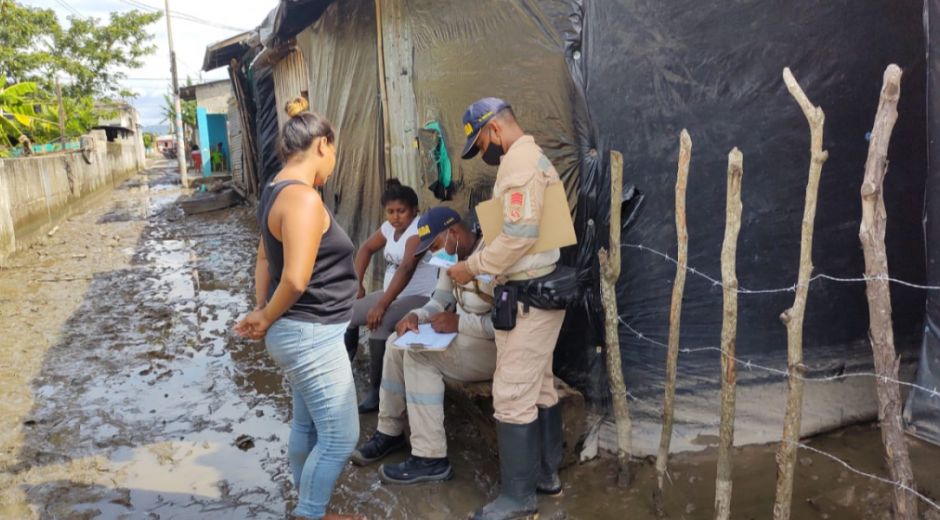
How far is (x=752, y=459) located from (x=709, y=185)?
1.30 m

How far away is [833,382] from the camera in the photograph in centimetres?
317

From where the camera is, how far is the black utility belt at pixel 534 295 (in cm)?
274

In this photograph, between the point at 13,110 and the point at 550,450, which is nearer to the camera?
the point at 550,450

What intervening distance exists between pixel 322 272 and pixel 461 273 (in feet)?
2.11

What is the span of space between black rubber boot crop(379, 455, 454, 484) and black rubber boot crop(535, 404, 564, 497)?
483 millimetres

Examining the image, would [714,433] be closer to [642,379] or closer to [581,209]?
[642,379]

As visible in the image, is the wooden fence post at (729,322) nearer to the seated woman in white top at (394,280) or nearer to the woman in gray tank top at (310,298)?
the woman in gray tank top at (310,298)

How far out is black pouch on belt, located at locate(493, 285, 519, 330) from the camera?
109 inches

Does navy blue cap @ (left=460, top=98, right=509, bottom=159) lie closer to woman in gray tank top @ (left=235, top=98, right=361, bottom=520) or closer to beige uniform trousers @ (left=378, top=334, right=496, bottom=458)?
woman in gray tank top @ (left=235, top=98, right=361, bottom=520)

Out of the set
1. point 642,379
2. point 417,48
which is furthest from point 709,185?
point 417,48

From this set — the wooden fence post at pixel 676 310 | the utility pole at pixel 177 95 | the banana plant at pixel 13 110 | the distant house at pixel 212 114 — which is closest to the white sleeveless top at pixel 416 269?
the wooden fence post at pixel 676 310

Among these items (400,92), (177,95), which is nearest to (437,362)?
(400,92)

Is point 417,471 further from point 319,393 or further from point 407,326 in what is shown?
point 319,393

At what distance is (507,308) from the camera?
2760 millimetres
